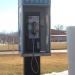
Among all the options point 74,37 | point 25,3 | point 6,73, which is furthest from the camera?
point 6,73

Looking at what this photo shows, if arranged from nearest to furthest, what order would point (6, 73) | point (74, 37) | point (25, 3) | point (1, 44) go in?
point (74, 37) < point (25, 3) < point (6, 73) < point (1, 44)

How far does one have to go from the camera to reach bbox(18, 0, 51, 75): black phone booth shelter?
28.4ft

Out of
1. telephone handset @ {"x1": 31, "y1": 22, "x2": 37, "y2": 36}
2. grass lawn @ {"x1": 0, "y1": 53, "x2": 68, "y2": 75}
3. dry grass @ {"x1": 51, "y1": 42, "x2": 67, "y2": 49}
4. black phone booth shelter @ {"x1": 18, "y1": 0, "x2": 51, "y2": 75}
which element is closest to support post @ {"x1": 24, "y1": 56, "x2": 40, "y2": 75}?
black phone booth shelter @ {"x1": 18, "y1": 0, "x2": 51, "y2": 75}

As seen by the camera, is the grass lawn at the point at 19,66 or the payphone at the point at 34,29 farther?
the grass lawn at the point at 19,66

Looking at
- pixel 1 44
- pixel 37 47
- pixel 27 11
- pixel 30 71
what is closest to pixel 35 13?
pixel 27 11

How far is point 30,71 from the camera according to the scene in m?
8.70

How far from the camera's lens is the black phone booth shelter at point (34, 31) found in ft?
28.4

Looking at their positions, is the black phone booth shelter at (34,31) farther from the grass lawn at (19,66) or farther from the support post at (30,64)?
the grass lawn at (19,66)

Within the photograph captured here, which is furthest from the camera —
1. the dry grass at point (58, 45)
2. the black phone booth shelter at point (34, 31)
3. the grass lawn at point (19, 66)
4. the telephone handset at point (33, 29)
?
the dry grass at point (58, 45)

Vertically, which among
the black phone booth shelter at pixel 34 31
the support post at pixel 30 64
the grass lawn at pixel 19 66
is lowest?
the grass lawn at pixel 19 66

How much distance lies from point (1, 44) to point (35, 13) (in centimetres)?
3377

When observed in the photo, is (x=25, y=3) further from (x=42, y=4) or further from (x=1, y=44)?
(x=1, y=44)

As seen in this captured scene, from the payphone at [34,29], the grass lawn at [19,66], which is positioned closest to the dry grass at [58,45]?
the grass lawn at [19,66]

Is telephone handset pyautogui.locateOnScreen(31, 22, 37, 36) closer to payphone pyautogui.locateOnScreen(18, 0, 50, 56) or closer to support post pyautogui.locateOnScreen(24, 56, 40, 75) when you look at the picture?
payphone pyautogui.locateOnScreen(18, 0, 50, 56)
